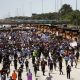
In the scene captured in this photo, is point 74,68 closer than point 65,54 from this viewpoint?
Yes

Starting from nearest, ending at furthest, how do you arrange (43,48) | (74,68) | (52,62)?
(52,62) < (74,68) < (43,48)

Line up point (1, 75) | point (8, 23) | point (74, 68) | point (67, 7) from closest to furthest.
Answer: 1. point (1, 75)
2. point (74, 68)
3. point (8, 23)
4. point (67, 7)

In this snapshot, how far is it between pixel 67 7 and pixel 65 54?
146255 mm

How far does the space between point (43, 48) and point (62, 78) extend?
12085 mm

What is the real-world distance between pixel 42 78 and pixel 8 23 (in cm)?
12193

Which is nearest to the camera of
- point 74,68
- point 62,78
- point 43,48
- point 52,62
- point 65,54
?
point 62,78

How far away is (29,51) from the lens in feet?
123

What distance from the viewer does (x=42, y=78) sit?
96.6 ft

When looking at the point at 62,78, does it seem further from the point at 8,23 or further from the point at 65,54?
the point at 8,23

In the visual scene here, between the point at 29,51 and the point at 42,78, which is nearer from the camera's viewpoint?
the point at 42,78

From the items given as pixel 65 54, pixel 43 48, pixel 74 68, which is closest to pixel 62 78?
pixel 74 68

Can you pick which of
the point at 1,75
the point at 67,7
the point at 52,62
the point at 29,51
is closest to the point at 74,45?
the point at 29,51

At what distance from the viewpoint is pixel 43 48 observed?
4112 centimetres

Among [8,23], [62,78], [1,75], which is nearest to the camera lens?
[1,75]
